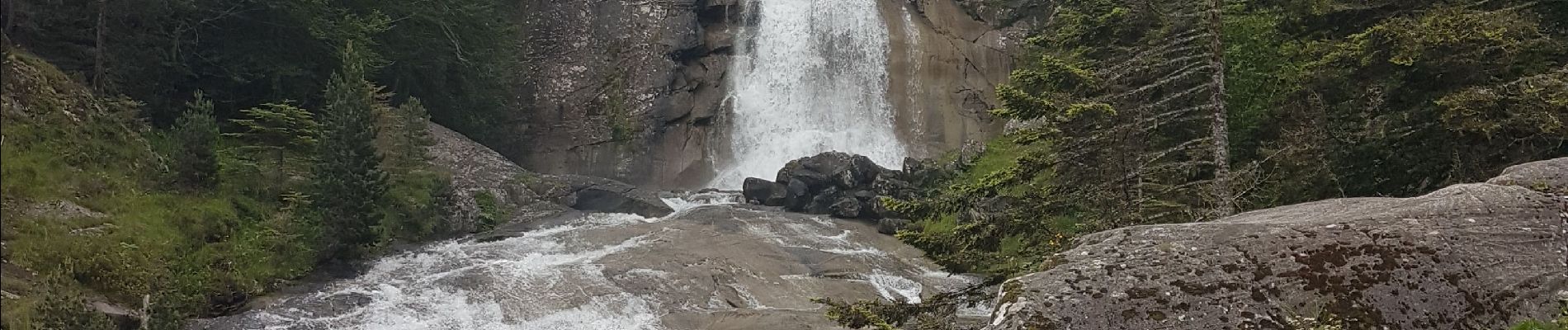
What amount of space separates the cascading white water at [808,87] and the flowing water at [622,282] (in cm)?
1656

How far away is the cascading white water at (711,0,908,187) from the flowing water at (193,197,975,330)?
54.3ft

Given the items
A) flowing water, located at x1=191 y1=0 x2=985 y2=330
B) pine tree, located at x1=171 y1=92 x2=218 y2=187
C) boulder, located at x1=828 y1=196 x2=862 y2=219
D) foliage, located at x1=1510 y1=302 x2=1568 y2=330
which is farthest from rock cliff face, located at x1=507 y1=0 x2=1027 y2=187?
foliage, located at x1=1510 y1=302 x2=1568 y2=330

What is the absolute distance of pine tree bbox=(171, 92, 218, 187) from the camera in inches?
732

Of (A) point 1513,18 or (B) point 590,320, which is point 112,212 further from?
(A) point 1513,18

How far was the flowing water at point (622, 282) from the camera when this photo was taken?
1542cm

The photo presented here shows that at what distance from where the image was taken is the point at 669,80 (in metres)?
42.1

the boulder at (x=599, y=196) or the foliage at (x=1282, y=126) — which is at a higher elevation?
the foliage at (x=1282, y=126)

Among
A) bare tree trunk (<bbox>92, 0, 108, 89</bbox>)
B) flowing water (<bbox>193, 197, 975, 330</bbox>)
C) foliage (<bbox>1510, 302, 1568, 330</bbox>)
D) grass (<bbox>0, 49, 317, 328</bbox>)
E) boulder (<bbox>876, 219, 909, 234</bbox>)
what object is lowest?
boulder (<bbox>876, 219, 909, 234</bbox>)

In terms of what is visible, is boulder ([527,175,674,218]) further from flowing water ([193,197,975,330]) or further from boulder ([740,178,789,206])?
flowing water ([193,197,975,330])

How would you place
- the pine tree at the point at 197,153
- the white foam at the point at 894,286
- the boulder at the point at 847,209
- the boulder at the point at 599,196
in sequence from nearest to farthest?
the white foam at the point at 894,286
the pine tree at the point at 197,153
the boulder at the point at 847,209
the boulder at the point at 599,196

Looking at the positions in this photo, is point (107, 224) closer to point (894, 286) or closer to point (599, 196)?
point (894, 286)

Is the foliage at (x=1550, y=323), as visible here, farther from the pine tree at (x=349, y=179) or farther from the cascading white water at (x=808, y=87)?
the cascading white water at (x=808, y=87)

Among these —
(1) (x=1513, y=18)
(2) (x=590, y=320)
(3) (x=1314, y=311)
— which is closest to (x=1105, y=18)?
(1) (x=1513, y=18)

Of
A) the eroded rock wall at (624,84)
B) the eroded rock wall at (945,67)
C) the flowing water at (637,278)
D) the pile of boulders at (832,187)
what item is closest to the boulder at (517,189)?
the flowing water at (637,278)
